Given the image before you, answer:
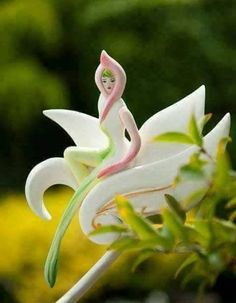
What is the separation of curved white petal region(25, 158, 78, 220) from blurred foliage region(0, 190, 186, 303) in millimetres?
1226

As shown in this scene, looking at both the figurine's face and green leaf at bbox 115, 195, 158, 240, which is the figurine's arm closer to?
the figurine's face

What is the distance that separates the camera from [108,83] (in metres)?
1.05

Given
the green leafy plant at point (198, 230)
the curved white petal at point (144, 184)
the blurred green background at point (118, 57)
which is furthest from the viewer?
the blurred green background at point (118, 57)

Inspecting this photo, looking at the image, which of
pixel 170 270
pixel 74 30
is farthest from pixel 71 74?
pixel 170 270

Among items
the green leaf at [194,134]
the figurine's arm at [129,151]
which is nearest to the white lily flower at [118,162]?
the figurine's arm at [129,151]

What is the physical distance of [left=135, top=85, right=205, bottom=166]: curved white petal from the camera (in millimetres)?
1028

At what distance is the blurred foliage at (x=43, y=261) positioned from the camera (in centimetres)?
233

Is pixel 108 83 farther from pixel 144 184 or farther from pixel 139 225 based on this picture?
pixel 139 225

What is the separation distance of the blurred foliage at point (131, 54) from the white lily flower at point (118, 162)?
183 centimetres

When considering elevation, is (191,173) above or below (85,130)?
above

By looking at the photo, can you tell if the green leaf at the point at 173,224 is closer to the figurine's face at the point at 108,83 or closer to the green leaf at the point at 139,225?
the green leaf at the point at 139,225

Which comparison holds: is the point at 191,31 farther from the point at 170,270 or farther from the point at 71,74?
the point at 170,270

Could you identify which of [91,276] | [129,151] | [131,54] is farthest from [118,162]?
[131,54]

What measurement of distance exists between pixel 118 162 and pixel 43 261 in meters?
1.37
